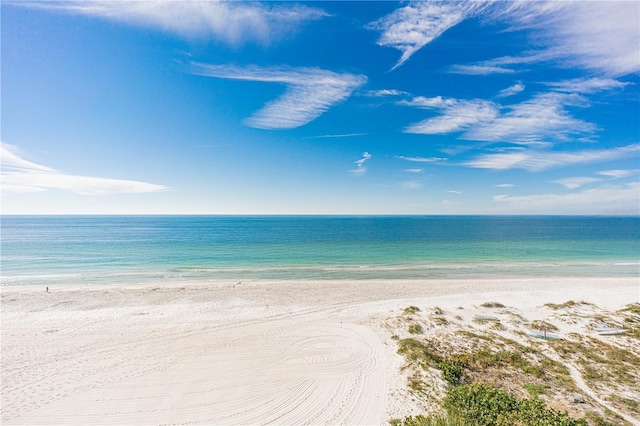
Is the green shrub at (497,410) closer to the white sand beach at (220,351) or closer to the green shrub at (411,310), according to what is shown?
the white sand beach at (220,351)

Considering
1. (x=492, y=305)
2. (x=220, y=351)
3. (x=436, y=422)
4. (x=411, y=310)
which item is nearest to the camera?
(x=436, y=422)

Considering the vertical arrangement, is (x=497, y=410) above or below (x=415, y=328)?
above

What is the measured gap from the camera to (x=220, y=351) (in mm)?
14188

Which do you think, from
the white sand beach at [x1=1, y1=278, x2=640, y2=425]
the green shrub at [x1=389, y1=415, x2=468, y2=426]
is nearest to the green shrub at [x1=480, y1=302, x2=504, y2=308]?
the white sand beach at [x1=1, y1=278, x2=640, y2=425]

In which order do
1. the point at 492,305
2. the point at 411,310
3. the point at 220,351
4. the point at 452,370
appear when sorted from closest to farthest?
1. the point at 452,370
2. the point at 220,351
3. the point at 411,310
4. the point at 492,305

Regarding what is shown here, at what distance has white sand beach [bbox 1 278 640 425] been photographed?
1012 centimetres

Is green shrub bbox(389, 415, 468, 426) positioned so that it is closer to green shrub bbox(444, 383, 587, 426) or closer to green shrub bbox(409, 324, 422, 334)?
green shrub bbox(444, 383, 587, 426)

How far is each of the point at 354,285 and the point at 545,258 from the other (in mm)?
35784

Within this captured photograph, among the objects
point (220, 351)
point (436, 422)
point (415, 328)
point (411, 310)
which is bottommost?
point (220, 351)

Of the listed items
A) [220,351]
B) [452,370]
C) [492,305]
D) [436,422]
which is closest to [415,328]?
[452,370]

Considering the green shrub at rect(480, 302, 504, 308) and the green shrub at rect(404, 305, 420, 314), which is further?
the green shrub at rect(480, 302, 504, 308)

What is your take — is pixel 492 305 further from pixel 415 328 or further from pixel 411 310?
pixel 415 328

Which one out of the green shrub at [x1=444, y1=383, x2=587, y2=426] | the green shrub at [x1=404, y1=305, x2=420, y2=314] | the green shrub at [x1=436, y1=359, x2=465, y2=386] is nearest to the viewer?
the green shrub at [x1=444, y1=383, x2=587, y2=426]

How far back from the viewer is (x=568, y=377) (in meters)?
11.3
